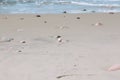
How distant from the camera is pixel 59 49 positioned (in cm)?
548

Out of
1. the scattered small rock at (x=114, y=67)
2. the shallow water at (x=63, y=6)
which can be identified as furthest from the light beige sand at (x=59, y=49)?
the shallow water at (x=63, y=6)

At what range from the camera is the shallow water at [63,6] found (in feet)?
38.3

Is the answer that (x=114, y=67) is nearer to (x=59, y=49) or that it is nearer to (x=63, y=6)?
(x=59, y=49)

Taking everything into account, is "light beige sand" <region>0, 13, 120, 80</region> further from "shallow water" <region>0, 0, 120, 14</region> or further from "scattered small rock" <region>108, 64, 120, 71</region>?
"shallow water" <region>0, 0, 120, 14</region>

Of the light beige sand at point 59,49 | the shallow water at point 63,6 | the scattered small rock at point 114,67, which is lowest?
the shallow water at point 63,6

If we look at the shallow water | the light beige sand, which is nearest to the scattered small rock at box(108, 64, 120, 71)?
the light beige sand

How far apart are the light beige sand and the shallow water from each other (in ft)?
9.00

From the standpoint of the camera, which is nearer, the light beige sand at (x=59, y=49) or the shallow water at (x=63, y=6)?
the light beige sand at (x=59, y=49)

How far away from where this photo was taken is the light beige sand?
428cm

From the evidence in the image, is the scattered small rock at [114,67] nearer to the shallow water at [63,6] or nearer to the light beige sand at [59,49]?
the light beige sand at [59,49]

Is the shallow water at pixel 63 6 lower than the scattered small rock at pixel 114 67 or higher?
lower

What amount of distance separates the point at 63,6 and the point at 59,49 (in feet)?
23.7

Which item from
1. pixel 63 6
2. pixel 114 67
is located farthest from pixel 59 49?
pixel 63 6

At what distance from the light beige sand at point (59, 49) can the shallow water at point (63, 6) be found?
2.74 metres
